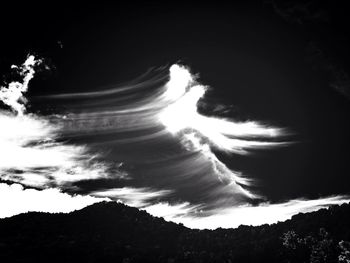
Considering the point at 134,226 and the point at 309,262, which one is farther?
the point at 134,226

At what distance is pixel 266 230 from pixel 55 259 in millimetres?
Result: 69645

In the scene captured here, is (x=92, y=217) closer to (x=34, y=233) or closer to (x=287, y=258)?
(x=34, y=233)

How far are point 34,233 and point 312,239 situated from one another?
94.6 m

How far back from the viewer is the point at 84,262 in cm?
13788

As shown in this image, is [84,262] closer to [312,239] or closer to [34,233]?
[34,233]

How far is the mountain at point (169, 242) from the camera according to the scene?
133250 mm

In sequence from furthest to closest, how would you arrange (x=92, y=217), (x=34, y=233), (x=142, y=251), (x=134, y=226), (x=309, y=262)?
(x=92, y=217), (x=134, y=226), (x=34, y=233), (x=142, y=251), (x=309, y=262)

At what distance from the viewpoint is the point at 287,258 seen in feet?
433

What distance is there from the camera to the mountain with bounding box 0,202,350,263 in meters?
133

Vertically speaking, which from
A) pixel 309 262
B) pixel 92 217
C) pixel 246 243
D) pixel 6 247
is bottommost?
pixel 309 262

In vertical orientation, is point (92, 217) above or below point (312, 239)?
above

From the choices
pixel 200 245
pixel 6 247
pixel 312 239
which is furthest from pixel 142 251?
pixel 312 239

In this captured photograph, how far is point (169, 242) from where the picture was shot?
15600cm

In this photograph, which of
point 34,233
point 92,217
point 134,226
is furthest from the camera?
point 92,217
